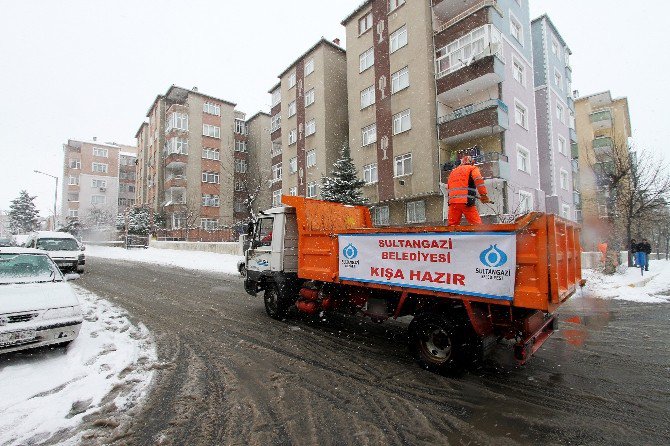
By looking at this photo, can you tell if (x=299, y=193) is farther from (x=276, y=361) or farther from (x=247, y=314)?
(x=276, y=361)

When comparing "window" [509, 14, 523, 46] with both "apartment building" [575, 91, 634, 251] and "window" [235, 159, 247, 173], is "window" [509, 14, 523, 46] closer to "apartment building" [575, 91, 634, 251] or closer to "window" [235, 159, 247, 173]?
"apartment building" [575, 91, 634, 251]

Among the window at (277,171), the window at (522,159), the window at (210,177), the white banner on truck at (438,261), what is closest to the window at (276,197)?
the window at (277,171)

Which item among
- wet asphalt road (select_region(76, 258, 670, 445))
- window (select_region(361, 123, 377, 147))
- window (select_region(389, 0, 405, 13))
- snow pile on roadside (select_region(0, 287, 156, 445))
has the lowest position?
wet asphalt road (select_region(76, 258, 670, 445))

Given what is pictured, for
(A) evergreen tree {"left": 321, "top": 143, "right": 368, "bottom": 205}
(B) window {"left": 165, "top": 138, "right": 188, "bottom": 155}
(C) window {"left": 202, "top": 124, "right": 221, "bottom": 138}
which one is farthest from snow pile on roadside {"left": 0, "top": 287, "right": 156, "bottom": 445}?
(C) window {"left": 202, "top": 124, "right": 221, "bottom": 138}

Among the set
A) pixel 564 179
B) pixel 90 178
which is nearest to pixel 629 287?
pixel 564 179

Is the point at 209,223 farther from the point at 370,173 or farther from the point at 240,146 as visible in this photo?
the point at 370,173

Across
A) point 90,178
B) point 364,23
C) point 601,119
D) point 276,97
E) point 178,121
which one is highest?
point 364,23

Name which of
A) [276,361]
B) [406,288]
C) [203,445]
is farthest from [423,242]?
[203,445]

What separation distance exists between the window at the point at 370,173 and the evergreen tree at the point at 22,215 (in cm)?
6168

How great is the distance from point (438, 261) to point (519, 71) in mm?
22402

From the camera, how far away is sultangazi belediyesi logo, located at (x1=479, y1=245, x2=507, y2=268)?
3.91 metres

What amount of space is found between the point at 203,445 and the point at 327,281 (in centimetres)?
344

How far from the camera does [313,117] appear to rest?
2925cm

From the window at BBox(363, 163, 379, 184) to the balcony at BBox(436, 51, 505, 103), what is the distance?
6176mm
